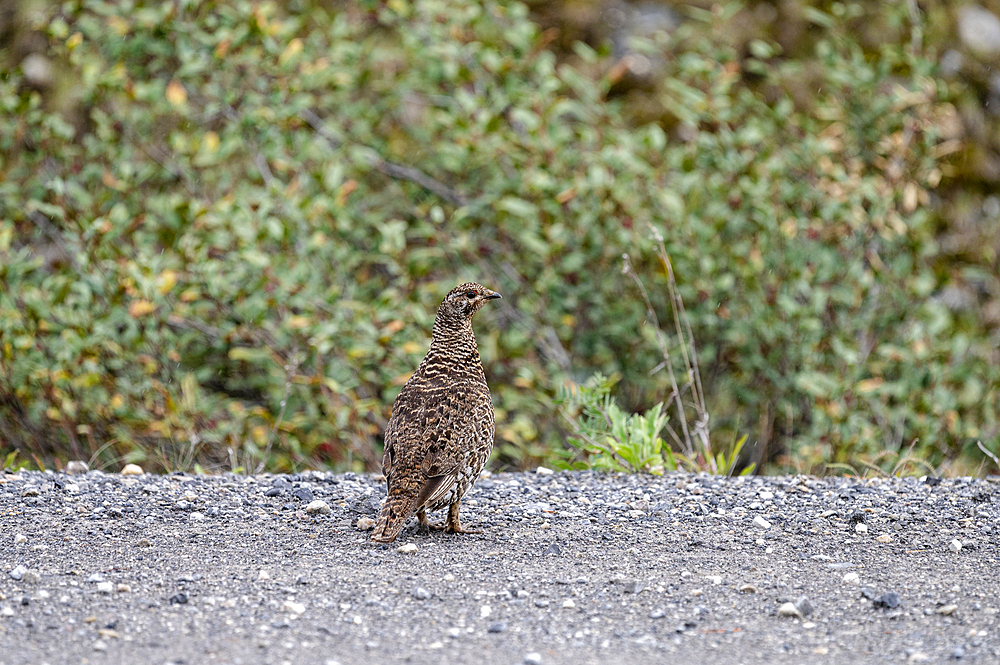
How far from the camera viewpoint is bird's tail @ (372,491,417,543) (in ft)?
13.9

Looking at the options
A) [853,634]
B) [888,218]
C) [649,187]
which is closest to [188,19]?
[649,187]

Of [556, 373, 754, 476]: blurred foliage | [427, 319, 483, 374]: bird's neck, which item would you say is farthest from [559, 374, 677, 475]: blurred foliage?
[427, 319, 483, 374]: bird's neck

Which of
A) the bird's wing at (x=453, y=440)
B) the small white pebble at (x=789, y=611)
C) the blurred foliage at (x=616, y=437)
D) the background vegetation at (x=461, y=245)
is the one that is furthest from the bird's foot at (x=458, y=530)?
the background vegetation at (x=461, y=245)

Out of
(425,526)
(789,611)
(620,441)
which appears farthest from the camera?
(620,441)

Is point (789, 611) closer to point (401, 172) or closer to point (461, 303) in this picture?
point (461, 303)

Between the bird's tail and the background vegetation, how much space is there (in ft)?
7.30

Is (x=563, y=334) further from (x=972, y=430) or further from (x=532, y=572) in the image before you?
(x=532, y=572)

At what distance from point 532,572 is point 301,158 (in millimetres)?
4451

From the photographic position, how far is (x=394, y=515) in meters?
4.26

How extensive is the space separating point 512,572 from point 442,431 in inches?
30.0

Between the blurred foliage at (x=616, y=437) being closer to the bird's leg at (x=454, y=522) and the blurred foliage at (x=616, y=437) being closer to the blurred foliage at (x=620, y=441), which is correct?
the blurred foliage at (x=620, y=441)

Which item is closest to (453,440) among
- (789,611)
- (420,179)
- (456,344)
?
(456,344)

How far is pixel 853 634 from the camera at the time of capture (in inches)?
133

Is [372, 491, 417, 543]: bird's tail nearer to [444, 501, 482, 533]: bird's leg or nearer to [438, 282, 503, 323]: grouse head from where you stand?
[444, 501, 482, 533]: bird's leg
